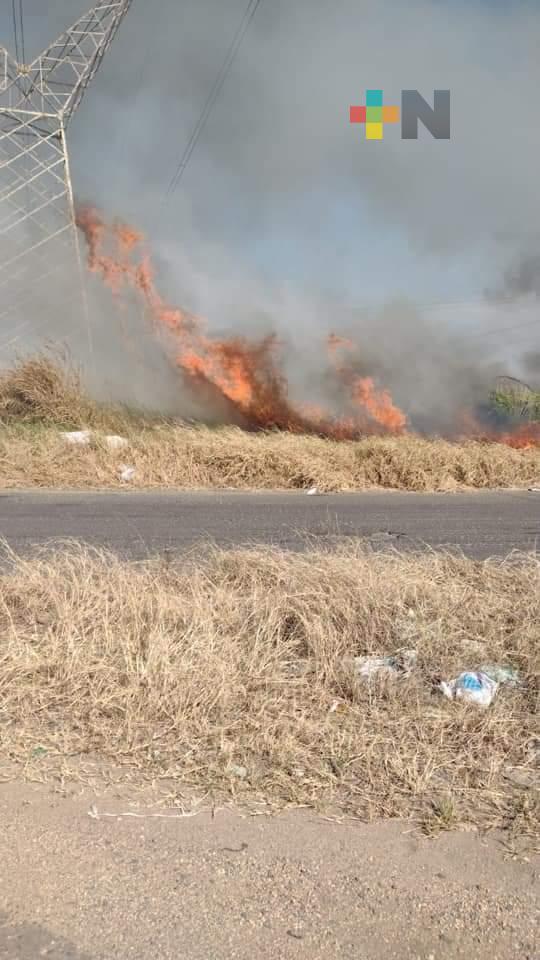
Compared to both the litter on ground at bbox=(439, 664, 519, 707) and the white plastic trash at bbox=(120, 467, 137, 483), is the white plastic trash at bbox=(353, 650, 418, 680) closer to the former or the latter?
the litter on ground at bbox=(439, 664, 519, 707)

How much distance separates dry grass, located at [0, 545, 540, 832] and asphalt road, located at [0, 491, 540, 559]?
240 centimetres

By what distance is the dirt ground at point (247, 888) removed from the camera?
96.9 inches

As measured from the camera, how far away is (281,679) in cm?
434

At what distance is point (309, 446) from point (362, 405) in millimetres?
5745

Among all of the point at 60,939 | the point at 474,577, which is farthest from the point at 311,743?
the point at 474,577

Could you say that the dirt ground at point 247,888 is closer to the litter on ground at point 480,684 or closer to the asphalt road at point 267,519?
the litter on ground at point 480,684

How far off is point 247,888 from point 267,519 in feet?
26.2

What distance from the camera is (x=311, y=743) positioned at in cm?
369

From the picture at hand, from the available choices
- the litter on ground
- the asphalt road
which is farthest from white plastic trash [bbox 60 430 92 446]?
the litter on ground

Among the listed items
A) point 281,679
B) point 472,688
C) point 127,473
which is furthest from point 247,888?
point 127,473

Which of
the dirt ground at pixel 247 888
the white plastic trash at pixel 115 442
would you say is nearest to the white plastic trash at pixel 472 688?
the dirt ground at pixel 247 888

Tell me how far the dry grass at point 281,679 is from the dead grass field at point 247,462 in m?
8.76

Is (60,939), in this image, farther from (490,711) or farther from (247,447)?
(247,447)

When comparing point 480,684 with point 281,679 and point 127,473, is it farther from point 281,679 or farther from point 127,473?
point 127,473
